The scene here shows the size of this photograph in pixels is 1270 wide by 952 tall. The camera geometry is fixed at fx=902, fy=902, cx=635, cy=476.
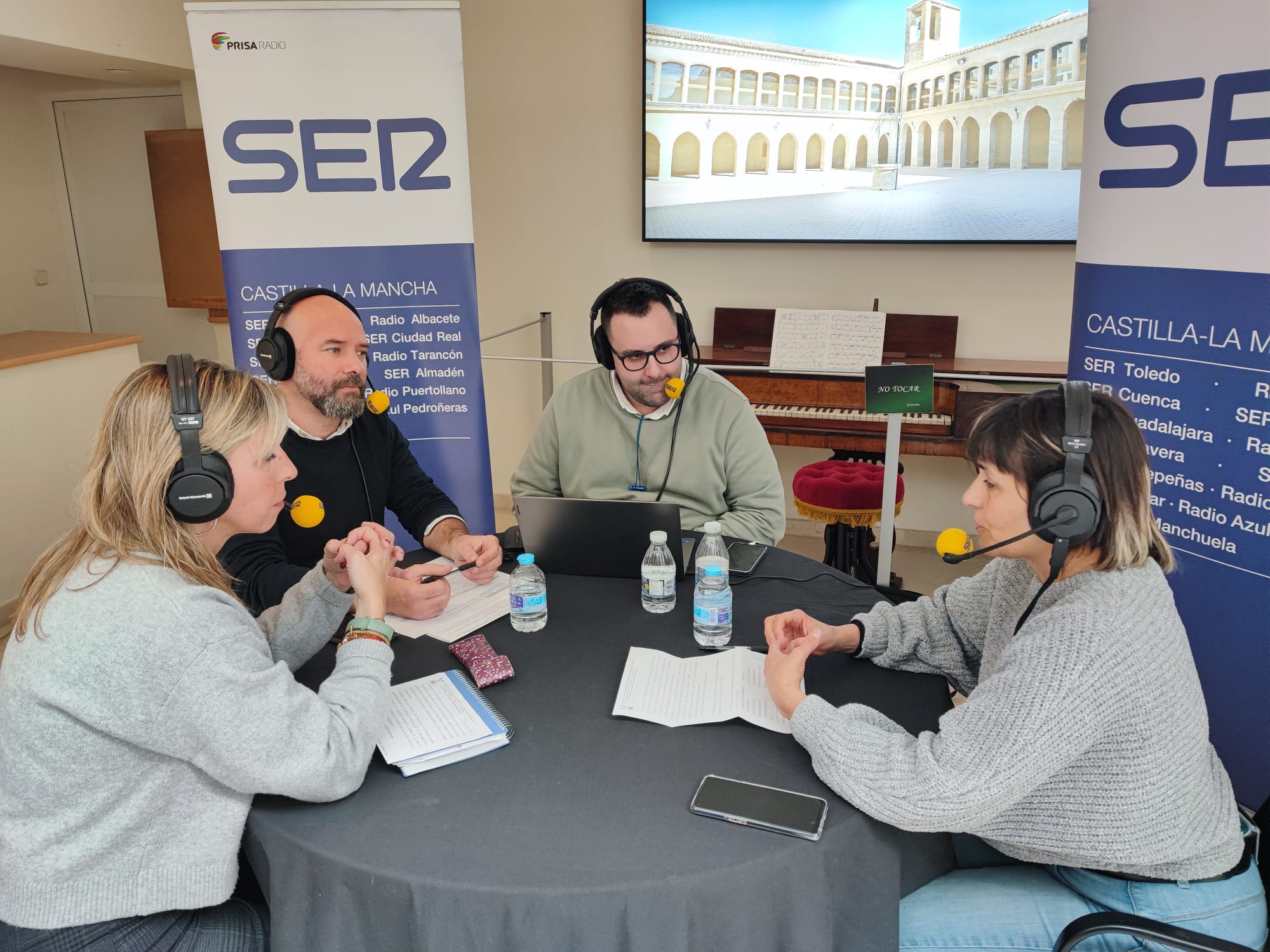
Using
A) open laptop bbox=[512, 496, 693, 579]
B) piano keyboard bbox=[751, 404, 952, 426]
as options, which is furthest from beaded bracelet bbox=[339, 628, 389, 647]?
piano keyboard bbox=[751, 404, 952, 426]

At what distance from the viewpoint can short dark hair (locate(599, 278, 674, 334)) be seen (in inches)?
92.5

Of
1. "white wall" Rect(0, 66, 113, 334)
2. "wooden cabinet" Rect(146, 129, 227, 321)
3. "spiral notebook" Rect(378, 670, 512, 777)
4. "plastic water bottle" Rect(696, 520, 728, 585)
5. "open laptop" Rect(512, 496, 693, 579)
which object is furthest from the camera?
"white wall" Rect(0, 66, 113, 334)

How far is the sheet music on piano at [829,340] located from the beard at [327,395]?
7.27 ft

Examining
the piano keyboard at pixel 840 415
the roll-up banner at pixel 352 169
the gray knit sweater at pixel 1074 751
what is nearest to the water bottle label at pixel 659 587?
the gray knit sweater at pixel 1074 751

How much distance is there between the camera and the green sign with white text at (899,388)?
7.45ft

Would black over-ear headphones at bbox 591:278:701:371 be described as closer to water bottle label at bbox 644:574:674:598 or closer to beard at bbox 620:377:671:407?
beard at bbox 620:377:671:407

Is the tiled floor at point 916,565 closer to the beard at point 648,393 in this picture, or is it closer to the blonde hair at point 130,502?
the beard at point 648,393

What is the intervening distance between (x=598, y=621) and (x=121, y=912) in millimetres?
854

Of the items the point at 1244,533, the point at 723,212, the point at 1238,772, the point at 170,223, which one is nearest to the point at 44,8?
the point at 170,223

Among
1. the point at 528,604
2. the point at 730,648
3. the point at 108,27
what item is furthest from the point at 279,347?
the point at 108,27

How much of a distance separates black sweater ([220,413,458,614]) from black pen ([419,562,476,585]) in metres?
0.25

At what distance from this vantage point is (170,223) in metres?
5.05

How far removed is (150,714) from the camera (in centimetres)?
111

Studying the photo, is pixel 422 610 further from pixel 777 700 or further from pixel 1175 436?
pixel 1175 436
